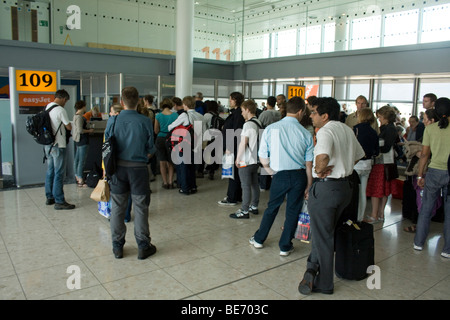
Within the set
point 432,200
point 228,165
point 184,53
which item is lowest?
point 432,200

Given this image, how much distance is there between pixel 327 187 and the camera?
3170 mm

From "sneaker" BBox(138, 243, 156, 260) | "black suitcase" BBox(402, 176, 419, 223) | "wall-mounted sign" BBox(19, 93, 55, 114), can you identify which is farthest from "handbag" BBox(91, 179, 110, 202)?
"black suitcase" BBox(402, 176, 419, 223)

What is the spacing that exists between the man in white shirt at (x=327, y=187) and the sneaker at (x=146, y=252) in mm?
1652

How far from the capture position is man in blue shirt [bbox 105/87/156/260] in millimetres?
3840

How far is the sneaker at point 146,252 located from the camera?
398 centimetres

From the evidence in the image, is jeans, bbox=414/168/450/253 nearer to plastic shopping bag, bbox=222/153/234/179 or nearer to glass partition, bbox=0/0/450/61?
plastic shopping bag, bbox=222/153/234/179

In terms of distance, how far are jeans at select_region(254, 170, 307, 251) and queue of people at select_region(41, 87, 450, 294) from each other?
0.03 feet

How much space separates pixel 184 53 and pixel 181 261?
8345mm

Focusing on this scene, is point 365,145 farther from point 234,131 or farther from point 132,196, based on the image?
point 132,196

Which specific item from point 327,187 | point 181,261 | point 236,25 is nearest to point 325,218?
point 327,187

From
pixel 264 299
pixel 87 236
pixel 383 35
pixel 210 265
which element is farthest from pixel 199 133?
pixel 383 35
